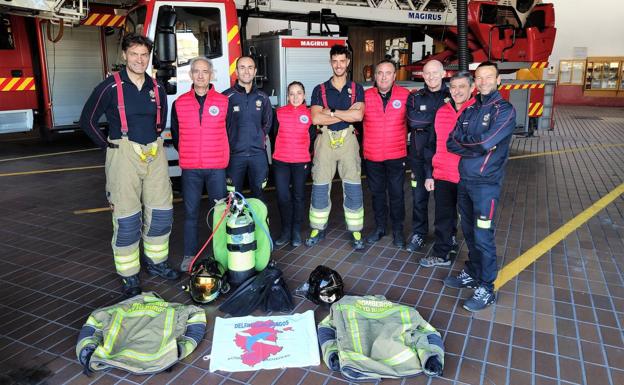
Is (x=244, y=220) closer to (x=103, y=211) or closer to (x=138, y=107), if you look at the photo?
(x=138, y=107)

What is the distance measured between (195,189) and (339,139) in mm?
1374

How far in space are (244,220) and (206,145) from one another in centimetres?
73

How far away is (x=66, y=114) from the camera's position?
32.6ft

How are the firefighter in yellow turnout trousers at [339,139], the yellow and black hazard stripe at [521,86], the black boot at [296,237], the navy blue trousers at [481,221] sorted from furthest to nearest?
the yellow and black hazard stripe at [521,86] < the black boot at [296,237] < the firefighter in yellow turnout trousers at [339,139] < the navy blue trousers at [481,221]

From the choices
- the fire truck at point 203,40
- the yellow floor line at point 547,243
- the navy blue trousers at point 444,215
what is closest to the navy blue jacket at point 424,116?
the navy blue trousers at point 444,215

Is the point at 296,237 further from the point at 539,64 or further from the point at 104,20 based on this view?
the point at 539,64

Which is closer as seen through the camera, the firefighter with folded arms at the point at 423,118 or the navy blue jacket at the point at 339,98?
the firefighter with folded arms at the point at 423,118

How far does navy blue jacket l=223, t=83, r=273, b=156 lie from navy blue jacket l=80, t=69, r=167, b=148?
0.78 m

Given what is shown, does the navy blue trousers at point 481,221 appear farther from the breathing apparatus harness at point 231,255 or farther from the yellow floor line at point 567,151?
the yellow floor line at point 567,151

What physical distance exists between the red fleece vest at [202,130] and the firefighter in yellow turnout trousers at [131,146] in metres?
0.22

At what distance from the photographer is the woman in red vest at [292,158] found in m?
4.67

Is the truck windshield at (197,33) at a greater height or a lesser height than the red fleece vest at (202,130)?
greater

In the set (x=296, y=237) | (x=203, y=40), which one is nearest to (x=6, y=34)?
(x=203, y=40)

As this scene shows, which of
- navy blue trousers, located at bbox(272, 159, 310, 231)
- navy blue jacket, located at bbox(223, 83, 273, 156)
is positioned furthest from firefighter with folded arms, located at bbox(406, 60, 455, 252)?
navy blue jacket, located at bbox(223, 83, 273, 156)
